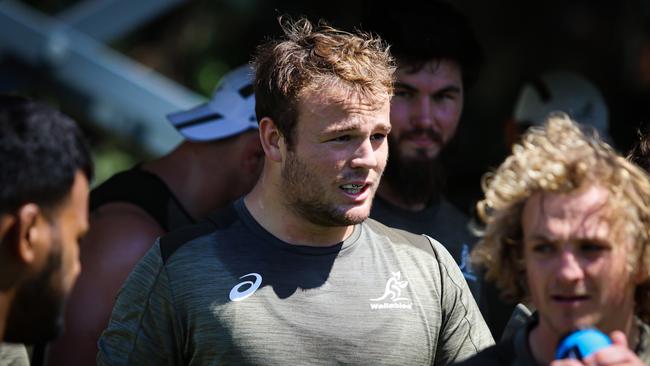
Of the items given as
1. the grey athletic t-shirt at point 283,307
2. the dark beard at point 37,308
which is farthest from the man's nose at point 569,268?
the dark beard at point 37,308

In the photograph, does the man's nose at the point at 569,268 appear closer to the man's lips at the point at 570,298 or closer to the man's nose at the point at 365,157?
the man's lips at the point at 570,298

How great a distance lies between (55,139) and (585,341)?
4.53 feet

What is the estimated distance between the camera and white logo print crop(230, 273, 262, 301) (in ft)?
10.5

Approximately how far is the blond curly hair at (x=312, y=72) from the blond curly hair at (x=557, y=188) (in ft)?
2.09

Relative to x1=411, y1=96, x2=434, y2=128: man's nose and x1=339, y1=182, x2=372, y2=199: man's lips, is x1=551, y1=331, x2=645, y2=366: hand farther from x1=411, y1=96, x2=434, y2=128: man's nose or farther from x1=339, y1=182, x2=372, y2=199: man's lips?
x1=411, y1=96, x2=434, y2=128: man's nose

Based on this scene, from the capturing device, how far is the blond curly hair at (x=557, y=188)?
2.68 meters

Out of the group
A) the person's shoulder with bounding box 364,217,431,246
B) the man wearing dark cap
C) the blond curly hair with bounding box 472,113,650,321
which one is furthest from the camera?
the man wearing dark cap

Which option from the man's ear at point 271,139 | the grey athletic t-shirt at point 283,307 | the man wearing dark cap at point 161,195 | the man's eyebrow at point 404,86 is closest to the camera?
the grey athletic t-shirt at point 283,307

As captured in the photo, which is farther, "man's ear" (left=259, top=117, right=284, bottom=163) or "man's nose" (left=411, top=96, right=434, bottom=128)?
"man's nose" (left=411, top=96, right=434, bottom=128)

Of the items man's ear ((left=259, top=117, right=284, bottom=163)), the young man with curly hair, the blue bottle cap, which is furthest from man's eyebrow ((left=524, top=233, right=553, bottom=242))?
man's ear ((left=259, top=117, right=284, bottom=163))

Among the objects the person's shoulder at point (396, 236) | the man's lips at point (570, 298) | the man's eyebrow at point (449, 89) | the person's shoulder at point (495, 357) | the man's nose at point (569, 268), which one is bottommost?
the person's shoulder at point (396, 236)

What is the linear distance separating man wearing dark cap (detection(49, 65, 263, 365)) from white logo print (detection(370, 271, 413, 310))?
111 centimetres

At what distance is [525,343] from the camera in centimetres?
273

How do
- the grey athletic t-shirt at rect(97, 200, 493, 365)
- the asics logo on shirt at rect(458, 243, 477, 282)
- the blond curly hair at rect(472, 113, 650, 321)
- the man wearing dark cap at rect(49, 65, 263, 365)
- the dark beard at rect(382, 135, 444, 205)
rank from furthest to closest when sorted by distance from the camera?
the dark beard at rect(382, 135, 444, 205)
the asics logo on shirt at rect(458, 243, 477, 282)
the man wearing dark cap at rect(49, 65, 263, 365)
the grey athletic t-shirt at rect(97, 200, 493, 365)
the blond curly hair at rect(472, 113, 650, 321)
